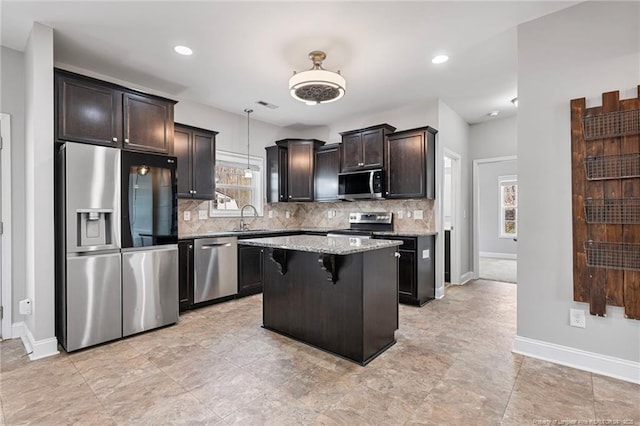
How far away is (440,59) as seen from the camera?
3.26 meters

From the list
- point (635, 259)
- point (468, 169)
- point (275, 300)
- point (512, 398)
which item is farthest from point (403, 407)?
point (468, 169)

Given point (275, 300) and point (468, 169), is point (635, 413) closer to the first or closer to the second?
point (275, 300)

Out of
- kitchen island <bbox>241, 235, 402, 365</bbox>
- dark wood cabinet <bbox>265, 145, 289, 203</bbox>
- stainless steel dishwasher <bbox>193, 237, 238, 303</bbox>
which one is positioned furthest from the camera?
dark wood cabinet <bbox>265, 145, 289, 203</bbox>

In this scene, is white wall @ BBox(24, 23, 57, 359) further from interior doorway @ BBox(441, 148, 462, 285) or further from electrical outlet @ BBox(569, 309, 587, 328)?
interior doorway @ BBox(441, 148, 462, 285)

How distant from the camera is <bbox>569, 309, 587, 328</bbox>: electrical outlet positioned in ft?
7.82

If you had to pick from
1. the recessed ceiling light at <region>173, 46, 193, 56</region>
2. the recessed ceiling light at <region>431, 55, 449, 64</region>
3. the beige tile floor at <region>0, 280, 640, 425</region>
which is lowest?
the beige tile floor at <region>0, 280, 640, 425</region>

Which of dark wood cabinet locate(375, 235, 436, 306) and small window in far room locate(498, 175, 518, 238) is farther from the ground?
small window in far room locate(498, 175, 518, 238)

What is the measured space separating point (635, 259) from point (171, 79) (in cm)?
472

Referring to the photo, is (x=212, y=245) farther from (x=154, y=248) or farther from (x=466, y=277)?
(x=466, y=277)

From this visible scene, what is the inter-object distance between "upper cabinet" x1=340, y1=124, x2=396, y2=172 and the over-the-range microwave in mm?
95

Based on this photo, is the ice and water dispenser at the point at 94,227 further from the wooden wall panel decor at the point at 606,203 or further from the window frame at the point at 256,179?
the wooden wall panel decor at the point at 606,203

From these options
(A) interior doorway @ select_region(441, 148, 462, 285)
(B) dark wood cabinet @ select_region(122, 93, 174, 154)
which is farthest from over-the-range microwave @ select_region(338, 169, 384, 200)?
(B) dark wood cabinet @ select_region(122, 93, 174, 154)

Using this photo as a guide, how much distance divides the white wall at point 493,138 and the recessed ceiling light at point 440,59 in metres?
2.73

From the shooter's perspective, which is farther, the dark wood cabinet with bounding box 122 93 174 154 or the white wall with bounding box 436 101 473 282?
the white wall with bounding box 436 101 473 282
